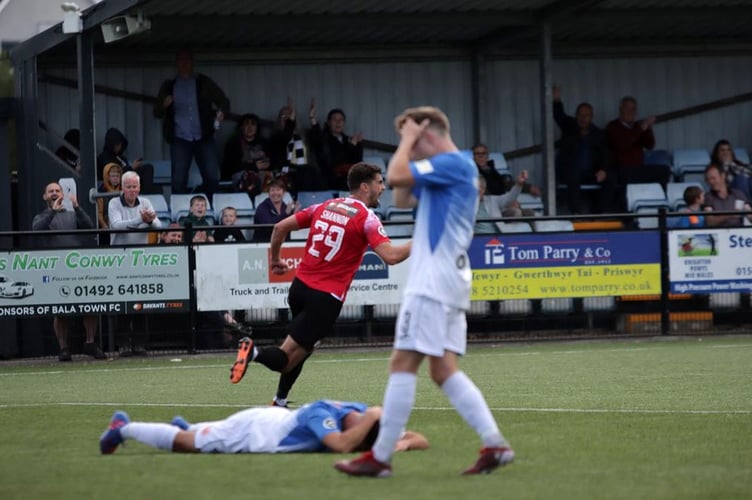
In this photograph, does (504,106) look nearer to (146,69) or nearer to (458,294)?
(146,69)

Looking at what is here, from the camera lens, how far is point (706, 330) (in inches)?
750

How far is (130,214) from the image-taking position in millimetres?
17906

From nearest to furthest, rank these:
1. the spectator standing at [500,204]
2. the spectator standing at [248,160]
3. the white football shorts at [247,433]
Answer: the white football shorts at [247,433] < the spectator standing at [500,204] < the spectator standing at [248,160]

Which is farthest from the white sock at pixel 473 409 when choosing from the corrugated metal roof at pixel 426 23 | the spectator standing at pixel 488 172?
the spectator standing at pixel 488 172

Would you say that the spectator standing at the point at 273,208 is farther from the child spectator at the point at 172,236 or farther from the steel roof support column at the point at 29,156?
the steel roof support column at the point at 29,156

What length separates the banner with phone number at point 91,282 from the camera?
56.7ft

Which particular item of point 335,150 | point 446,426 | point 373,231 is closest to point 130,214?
point 335,150

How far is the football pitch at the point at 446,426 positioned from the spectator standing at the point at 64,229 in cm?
42

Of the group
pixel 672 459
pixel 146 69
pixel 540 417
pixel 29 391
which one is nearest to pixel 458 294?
pixel 672 459

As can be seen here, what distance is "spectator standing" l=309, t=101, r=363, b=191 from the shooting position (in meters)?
21.7

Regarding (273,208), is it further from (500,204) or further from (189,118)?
(500,204)

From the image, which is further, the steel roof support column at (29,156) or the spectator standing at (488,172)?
the spectator standing at (488,172)

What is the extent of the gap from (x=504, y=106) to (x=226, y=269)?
8.81 meters

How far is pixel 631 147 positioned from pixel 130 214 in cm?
916
